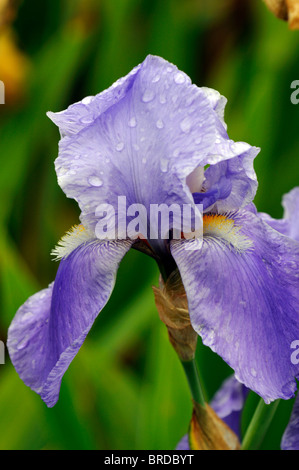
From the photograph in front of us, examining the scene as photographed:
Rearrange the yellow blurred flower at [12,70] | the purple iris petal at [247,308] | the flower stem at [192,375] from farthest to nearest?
1. the yellow blurred flower at [12,70]
2. the flower stem at [192,375]
3. the purple iris petal at [247,308]

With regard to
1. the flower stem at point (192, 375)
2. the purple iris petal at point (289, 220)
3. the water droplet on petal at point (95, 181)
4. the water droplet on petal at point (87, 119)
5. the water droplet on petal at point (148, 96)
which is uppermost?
the water droplet on petal at point (148, 96)

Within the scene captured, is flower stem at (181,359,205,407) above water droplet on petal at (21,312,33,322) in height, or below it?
below

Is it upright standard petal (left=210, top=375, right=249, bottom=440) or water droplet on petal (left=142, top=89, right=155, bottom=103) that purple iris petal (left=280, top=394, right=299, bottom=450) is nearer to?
upright standard petal (left=210, top=375, right=249, bottom=440)

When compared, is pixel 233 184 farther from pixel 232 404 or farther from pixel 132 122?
pixel 232 404

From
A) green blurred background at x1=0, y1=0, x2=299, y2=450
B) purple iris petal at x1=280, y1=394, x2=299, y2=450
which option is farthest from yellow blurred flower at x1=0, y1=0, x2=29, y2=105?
purple iris petal at x1=280, y1=394, x2=299, y2=450

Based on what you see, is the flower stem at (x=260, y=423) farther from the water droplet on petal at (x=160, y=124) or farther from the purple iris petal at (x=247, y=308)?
the water droplet on petal at (x=160, y=124)

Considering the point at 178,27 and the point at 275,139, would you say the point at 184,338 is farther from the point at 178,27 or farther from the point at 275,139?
the point at 178,27

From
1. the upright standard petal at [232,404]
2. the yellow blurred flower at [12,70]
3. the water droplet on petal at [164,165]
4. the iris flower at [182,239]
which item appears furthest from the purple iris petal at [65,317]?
the yellow blurred flower at [12,70]
